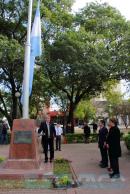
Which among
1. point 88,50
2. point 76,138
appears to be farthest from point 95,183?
point 76,138

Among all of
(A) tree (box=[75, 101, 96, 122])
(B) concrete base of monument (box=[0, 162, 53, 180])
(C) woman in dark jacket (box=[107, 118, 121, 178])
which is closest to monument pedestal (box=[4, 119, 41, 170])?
(B) concrete base of monument (box=[0, 162, 53, 180])

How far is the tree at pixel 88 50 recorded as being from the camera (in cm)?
3133

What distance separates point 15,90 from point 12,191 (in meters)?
26.7

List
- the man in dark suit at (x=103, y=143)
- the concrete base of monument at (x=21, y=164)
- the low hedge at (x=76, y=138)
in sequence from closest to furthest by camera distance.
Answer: the concrete base of monument at (x=21, y=164)
the man in dark suit at (x=103, y=143)
the low hedge at (x=76, y=138)

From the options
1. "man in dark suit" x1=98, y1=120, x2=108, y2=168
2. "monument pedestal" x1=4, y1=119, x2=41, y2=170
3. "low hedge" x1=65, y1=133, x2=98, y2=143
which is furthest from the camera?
"low hedge" x1=65, y1=133, x2=98, y2=143

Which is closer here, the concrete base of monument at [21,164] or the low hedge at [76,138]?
the concrete base of monument at [21,164]

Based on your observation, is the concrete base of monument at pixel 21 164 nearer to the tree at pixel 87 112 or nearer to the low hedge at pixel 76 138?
the low hedge at pixel 76 138

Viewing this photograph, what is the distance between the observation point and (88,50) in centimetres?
3173

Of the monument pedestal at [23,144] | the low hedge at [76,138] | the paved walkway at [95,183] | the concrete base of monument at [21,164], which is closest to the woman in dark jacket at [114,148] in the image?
the paved walkway at [95,183]

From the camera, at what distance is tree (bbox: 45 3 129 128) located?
31328 mm

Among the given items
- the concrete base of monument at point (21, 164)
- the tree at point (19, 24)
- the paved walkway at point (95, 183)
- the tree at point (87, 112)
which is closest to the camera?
the paved walkway at point (95, 183)

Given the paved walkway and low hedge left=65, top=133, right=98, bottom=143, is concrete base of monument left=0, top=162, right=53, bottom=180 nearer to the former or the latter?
the paved walkway

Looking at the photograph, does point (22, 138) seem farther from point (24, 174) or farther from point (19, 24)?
point (19, 24)

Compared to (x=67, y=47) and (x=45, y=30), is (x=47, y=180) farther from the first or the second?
(x=45, y=30)
